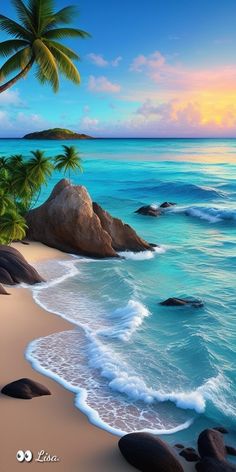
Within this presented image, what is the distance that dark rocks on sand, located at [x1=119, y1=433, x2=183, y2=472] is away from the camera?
8.40 meters

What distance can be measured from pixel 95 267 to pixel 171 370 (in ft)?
35.2

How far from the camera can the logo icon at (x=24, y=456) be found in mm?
8477

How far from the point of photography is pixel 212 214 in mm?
43250

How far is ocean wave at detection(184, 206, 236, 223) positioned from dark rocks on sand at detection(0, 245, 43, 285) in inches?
976

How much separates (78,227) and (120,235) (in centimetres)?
271

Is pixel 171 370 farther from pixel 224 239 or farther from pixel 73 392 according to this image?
pixel 224 239

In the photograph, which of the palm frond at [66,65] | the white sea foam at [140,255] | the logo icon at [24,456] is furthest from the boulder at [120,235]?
the logo icon at [24,456]

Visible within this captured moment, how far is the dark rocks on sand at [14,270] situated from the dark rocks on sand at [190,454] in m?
11.2

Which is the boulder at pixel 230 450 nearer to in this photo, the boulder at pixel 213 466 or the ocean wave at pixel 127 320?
the boulder at pixel 213 466

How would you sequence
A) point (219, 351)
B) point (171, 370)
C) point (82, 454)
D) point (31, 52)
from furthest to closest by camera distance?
point (31, 52) < point (219, 351) < point (171, 370) < point (82, 454)

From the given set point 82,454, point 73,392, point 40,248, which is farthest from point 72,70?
point 82,454

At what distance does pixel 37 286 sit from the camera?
18859 millimetres

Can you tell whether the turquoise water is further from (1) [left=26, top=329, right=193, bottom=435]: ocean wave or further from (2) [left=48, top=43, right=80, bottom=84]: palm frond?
(2) [left=48, top=43, right=80, bottom=84]: palm frond

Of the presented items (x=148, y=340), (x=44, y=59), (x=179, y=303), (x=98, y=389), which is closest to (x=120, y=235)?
(x=179, y=303)
